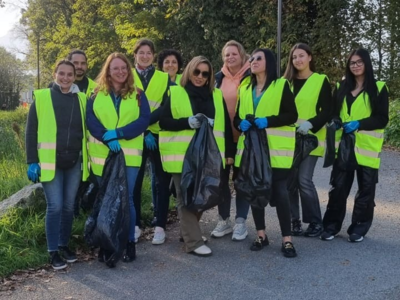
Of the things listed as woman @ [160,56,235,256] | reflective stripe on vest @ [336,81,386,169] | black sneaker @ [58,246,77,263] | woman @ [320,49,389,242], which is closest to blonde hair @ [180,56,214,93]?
woman @ [160,56,235,256]

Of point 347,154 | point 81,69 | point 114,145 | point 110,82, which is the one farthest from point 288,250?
point 81,69

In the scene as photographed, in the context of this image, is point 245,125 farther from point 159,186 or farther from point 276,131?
point 159,186

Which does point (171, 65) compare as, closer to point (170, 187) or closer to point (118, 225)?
point (170, 187)

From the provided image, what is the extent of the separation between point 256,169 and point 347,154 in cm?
109

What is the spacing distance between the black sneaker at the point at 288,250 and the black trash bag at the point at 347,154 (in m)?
1.02

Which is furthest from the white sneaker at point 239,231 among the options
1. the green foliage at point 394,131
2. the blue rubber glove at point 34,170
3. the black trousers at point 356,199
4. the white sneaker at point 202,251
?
the green foliage at point 394,131

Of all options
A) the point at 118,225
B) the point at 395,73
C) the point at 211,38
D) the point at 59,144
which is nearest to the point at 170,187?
the point at 118,225

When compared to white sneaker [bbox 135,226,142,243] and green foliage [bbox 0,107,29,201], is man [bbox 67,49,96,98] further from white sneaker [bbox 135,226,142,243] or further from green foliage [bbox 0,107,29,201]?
green foliage [bbox 0,107,29,201]

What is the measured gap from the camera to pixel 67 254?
4.61 metres

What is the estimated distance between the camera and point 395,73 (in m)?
16.2

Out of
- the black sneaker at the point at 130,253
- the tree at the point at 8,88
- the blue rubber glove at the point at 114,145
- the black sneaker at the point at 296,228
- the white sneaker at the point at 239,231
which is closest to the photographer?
the blue rubber glove at the point at 114,145

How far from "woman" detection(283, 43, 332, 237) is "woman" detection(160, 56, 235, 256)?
89cm

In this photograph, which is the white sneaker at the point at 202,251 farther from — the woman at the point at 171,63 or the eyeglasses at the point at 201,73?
the woman at the point at 171,63

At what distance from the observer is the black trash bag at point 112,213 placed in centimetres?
432
